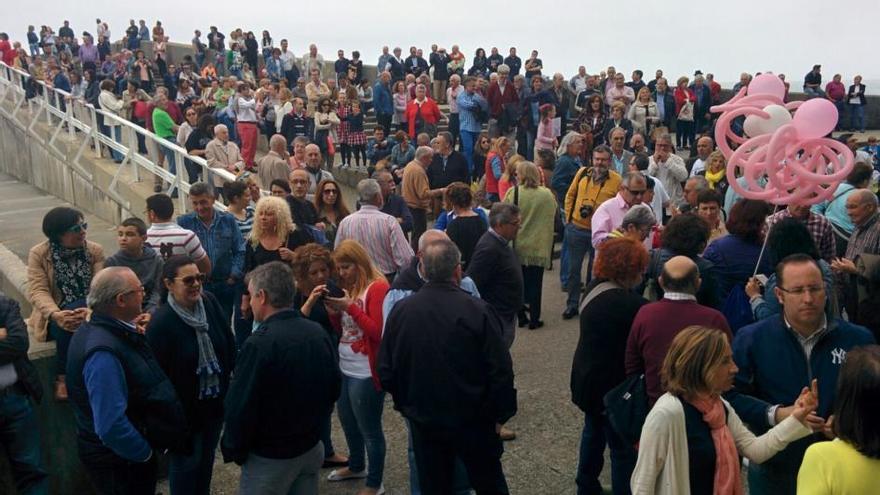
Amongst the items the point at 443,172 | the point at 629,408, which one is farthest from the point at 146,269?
the point at 443,172

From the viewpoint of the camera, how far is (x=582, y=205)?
28.2 feet

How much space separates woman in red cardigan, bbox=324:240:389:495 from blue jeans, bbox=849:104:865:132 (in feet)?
63.7

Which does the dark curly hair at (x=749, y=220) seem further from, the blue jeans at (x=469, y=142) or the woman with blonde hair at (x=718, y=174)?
the blue jeans at (x=469, y=142)

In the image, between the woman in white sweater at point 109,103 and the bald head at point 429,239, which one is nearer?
the bald head at point 429,239

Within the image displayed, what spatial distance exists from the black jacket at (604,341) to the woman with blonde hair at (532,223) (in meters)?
3.67

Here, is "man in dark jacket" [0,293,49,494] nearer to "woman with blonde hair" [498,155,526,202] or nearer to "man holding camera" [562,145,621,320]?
"man holding camera" [562,145,621,320]

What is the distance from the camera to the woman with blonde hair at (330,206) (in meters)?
7.66

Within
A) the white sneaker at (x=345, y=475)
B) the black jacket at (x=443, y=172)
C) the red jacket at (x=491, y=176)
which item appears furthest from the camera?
the red jacket at (x=491, y=176)

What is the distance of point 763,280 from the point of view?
5211 mm

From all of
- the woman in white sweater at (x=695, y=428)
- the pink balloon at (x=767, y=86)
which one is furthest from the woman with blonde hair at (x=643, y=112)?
the woman in white sweater at (x=695, y=428)

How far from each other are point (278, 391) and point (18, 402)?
1611mm

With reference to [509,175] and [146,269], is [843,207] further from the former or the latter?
[146,269]

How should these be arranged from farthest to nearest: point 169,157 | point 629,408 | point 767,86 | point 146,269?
point 169,157, point 767,86, point 146,269, point 629,408

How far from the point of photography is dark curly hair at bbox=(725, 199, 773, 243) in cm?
566
